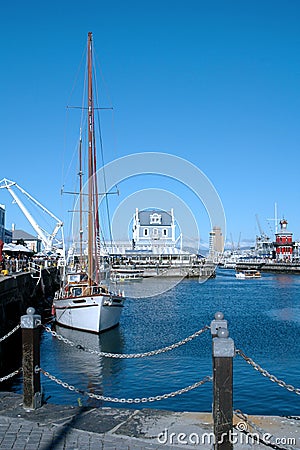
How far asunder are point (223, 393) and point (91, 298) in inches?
898

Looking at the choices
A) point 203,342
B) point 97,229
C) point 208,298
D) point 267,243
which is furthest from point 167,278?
point 267,243

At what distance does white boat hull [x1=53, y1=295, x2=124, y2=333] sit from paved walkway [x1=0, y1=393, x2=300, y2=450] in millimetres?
20545

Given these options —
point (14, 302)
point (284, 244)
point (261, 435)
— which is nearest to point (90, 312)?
point (14, 302)

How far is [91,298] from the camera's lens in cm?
2919

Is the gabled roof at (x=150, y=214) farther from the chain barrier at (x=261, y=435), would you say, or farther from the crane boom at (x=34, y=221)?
the chain barrier at (x=261, y=435)

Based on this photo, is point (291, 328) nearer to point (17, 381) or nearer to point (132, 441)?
point (17, 381)

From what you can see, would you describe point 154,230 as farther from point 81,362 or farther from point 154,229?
point 81,362

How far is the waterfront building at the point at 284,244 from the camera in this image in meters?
138

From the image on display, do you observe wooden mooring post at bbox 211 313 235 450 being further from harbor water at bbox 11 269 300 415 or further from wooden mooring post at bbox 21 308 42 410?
harbor water at bbox 11 269 300 415

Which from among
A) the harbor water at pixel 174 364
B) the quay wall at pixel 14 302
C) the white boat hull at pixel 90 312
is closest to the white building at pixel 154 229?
the quay wall at pixel 14 302

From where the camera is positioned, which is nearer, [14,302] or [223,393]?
[223,393]

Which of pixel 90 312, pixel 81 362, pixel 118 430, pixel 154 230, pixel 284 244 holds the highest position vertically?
pixel 154 230

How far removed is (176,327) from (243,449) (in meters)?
25.9

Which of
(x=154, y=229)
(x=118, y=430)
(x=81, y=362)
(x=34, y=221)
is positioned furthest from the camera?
(x=154, y=229)
